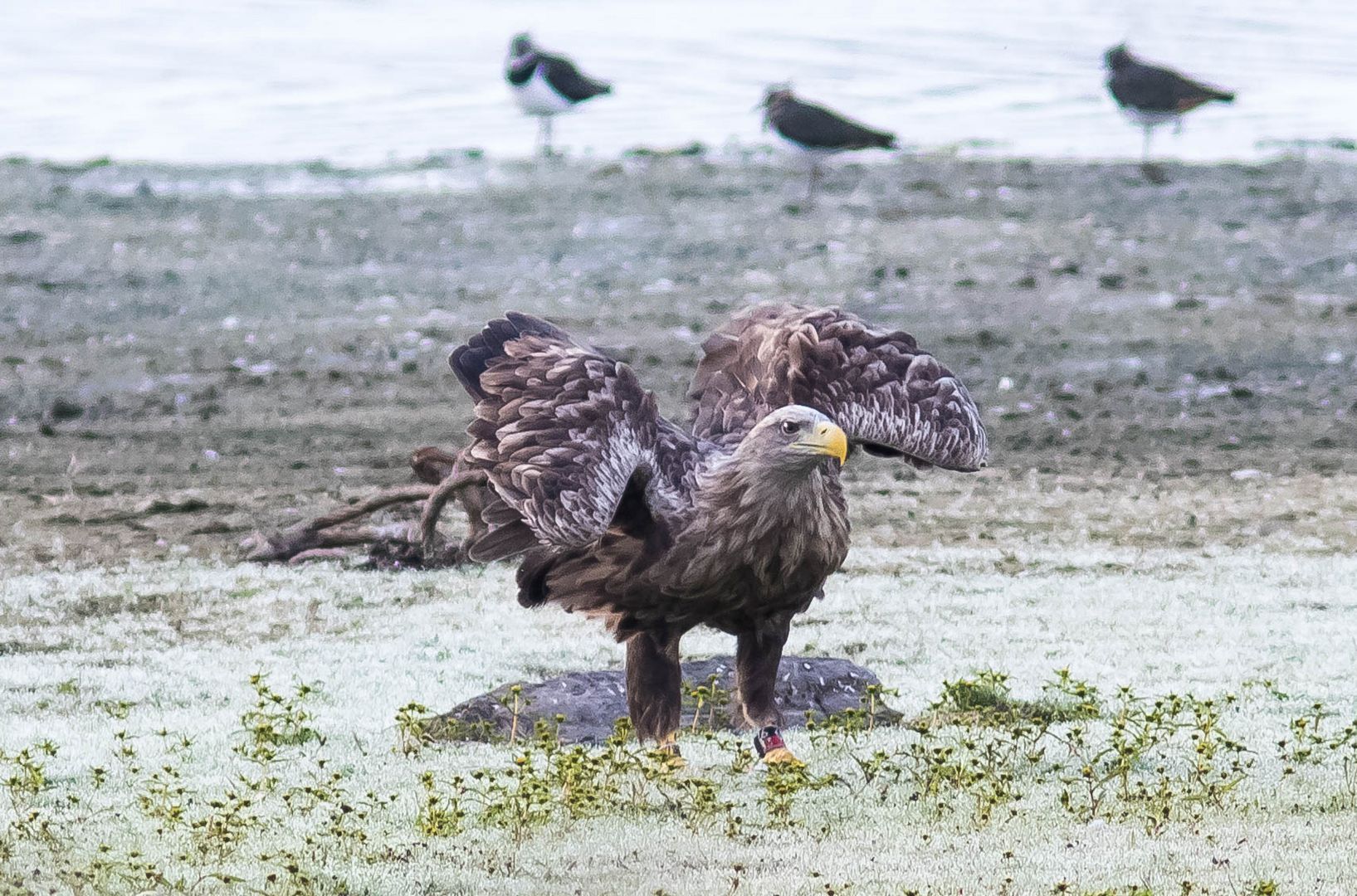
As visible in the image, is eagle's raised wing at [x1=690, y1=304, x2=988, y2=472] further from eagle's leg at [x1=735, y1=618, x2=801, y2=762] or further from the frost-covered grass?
the frost-covered grass

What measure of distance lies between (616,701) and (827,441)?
6.48 feet

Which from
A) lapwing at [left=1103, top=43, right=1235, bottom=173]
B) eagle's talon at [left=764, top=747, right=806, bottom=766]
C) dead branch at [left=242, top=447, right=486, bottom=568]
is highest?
lapwing at [left=1103, top=43, right=1235, bottom=173]

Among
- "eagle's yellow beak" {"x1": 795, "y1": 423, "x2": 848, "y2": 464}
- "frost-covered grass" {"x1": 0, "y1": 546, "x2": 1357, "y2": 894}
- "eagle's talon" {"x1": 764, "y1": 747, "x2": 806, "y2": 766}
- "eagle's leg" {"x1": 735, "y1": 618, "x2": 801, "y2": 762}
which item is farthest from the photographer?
"eagle's leg" {"x1": 735, "y1": 618, "x2": 801, "y2": 762}

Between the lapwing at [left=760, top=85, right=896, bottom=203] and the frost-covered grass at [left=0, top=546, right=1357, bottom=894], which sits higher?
the lapwing at [left=760, top=85, right=896, bottom=203]

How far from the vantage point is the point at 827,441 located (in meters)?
6.30

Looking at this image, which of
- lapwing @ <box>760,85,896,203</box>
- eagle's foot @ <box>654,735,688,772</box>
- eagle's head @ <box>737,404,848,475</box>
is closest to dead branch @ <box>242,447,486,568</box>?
eagle's foot @ <box>654,735,688,772</box>

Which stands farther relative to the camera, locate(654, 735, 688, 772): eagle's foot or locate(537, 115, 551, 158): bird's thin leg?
locate(537, 115, 551, 158): bird's thin leg

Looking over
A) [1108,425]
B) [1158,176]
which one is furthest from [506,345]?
[1158,176]

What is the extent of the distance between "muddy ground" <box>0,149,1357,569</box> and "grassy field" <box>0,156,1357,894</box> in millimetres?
47

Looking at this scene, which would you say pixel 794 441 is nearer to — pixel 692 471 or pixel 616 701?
pixel 692 471

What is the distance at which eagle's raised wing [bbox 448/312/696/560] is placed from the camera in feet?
21.0

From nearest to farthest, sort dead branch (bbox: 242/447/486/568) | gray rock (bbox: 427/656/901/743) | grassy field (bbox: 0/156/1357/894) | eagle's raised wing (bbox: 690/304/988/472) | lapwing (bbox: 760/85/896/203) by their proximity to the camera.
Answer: grassy field (bbox: 0/156/1357/894), eagle's raised wing (bbox: 690/304/988/472), gray rock (bbox: 427/656/901/743), dead branch (bbox: 242/447/486/568), lapwing (bbox: 760/85/896/203)

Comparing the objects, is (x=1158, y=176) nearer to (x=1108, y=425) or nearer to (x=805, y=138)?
(x=805, y=138)

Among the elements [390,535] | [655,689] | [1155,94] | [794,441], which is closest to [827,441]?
[794,441]
